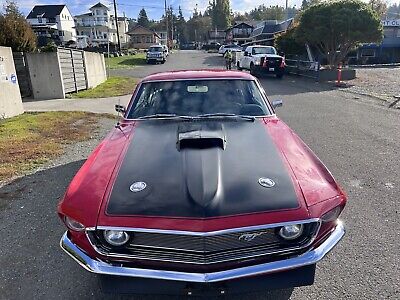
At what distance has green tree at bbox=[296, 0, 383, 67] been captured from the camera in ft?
55.3

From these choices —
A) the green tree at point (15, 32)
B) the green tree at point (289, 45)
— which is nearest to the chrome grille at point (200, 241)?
the green tree at point (15, 32)

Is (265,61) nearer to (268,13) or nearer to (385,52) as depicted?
(385,52)

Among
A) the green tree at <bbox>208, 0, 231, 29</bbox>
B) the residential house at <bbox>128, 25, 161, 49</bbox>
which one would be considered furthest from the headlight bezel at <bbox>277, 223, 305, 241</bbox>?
the green tree at <bbox>208, 0, 231, 29</bbox>

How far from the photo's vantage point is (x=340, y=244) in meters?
3.16

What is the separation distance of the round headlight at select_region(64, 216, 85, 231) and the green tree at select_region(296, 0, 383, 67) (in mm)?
18392

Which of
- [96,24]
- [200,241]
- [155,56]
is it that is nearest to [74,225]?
[200,241]

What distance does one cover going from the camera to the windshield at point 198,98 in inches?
142

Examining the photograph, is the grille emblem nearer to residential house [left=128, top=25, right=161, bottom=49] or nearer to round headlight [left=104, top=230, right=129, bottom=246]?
round headlight [left=104, top=230, right=129, bottom=246]

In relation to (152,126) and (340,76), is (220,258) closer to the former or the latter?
(152,126)

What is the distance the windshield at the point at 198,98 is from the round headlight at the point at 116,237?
5.84ft

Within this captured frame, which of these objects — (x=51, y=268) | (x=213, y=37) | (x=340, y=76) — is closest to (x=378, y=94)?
(x=340, y=76)

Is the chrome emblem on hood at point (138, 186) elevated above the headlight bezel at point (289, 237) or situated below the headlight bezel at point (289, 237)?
above

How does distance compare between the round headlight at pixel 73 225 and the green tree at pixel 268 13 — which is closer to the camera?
the round headlight at pixel 73 225

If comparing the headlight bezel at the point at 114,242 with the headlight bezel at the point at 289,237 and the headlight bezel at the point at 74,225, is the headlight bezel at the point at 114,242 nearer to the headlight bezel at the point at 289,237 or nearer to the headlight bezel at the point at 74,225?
the headlight bezel at the point at 74,225
